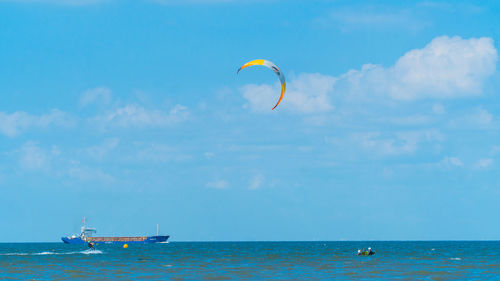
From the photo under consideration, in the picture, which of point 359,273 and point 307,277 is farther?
Answer: point 359,273

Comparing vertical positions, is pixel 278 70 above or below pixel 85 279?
above

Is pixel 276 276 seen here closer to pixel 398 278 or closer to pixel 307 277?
pixel 307 277

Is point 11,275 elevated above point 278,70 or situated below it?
below

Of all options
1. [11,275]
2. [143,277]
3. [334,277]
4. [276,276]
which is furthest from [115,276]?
[334,277]

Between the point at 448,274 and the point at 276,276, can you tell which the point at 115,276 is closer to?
the point at 276,276

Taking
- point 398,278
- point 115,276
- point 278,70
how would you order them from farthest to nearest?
1. point 115,276
2. point 398,278
3. point 278,70

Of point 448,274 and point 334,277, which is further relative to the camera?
point 448,274

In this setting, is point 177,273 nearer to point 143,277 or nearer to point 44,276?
point 143,277

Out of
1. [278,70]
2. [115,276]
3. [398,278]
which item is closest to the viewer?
[278,70]

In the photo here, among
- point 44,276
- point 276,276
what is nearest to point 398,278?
point 276,276

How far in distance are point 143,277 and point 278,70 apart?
30.8 meters

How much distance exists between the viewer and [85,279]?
72500 millimetres

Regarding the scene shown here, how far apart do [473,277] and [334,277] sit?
50.6ft

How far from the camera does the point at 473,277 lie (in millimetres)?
74438
